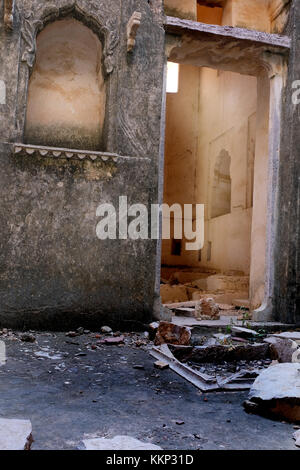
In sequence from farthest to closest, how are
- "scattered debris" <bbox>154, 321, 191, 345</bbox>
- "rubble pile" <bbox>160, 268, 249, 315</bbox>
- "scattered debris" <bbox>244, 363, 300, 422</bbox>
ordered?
"rubble pile" <bbox>160, 268, 249, 315</bbox>
"scattered debris" <bbox>154, 321, 191, 345</bbox>
"scattered debris" <bbox>244, 363, 300, 422</bbox>

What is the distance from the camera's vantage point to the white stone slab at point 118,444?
2303 millimetres

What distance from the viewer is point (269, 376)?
129 inches

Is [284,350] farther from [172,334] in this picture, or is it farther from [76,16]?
[76,16]

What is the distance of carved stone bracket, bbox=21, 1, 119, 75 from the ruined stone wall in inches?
0.6

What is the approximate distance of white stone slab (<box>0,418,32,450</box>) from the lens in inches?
83.7

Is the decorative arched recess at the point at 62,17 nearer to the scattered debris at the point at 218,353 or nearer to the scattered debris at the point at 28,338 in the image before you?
the scattered debris at the point at 28,338

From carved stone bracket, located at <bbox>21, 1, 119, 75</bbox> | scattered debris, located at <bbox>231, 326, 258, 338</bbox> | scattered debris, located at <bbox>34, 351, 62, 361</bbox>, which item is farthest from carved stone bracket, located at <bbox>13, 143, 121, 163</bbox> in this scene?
scattered debris, located at <bbox>231, 326, 258, 338</bbox>

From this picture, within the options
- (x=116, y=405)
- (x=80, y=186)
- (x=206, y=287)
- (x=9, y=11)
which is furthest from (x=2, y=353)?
(x=206, y=287)

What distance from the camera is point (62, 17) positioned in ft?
20.2

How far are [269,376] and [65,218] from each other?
11.6ft

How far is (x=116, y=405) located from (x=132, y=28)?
5.03 meters

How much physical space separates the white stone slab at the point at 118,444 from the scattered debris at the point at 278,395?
1036 mm

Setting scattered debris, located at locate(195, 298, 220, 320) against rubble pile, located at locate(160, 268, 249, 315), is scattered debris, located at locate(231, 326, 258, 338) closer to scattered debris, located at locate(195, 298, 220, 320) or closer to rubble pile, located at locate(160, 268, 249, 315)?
scattered debris, located at locate(195, 298, 220, 320)

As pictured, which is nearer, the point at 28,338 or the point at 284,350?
the point at 284,350
